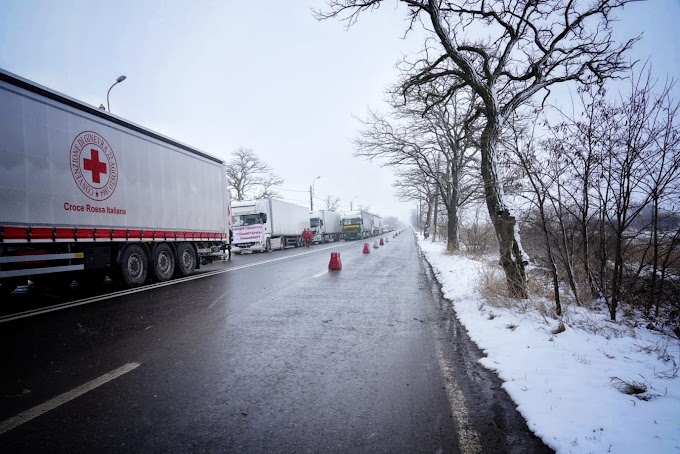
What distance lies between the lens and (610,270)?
554cm

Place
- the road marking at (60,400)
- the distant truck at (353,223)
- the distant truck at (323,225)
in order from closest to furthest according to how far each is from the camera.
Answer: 1. the road marking at (60,400)
2. the distant truck at (323,225)
3. the distant truck at (353,223)

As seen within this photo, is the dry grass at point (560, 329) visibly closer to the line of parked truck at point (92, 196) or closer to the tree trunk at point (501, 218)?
the tree trunk at point (501, 218)

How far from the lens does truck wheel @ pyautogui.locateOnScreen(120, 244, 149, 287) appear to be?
781 centimetres

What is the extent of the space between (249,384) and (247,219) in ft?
64.3

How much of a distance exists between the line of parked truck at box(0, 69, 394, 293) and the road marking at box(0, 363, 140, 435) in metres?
4.17

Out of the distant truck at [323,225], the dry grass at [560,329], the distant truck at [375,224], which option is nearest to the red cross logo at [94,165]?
the dry grass at [560,329]

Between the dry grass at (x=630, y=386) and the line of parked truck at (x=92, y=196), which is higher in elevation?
the line of parked truck at (x=92, y=196)

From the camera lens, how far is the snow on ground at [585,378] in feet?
7.06

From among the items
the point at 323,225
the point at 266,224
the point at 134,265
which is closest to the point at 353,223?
the point at 323,225

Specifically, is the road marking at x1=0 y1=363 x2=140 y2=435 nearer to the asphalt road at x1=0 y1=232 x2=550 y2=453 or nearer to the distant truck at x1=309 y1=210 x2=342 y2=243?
the asphalt road at x1=0 y1=232 x2=550 y2=453

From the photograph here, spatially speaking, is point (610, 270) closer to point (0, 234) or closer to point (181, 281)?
point (181, 281)

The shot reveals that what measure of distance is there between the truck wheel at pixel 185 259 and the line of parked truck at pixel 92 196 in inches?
1.2

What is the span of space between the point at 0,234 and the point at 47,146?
6.08ft

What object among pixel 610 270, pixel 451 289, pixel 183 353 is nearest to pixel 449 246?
pixel 451 289
